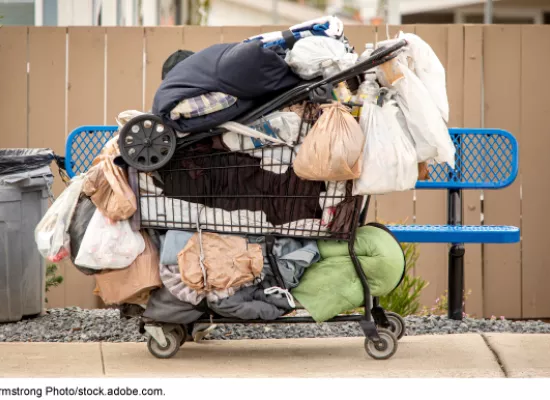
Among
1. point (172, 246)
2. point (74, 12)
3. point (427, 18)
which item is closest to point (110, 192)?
point (172, 246)

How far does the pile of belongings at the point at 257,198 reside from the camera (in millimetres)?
3990

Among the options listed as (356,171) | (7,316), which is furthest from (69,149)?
(356,171)

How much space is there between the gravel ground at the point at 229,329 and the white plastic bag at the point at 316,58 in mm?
1649

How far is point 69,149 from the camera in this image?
17.2 feet

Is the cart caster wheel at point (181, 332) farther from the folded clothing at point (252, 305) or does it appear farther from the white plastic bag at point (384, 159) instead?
the white plastic bag at point (384, 159)

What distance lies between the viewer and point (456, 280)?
5.36 metres

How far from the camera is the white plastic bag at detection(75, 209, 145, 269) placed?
13.2 feet

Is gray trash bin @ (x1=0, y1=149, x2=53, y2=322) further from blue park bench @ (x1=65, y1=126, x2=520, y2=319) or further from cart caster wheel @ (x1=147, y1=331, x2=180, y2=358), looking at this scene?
cart caster wheel @ (x1=147, y1=331, x2=180, y2=358)

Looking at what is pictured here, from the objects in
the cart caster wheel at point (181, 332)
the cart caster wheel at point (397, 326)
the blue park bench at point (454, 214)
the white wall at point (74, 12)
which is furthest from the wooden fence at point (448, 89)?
the cart caster wheel at point (181, 332)

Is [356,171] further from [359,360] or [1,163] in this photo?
[1,163]

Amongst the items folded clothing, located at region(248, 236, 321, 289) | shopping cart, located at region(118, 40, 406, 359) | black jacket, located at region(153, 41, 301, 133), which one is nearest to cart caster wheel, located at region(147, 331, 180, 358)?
shopping cart, located at region(118, 40, 406, 359)

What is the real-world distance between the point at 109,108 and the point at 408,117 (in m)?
3.34

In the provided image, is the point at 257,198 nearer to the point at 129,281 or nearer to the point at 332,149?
the point at 332,149

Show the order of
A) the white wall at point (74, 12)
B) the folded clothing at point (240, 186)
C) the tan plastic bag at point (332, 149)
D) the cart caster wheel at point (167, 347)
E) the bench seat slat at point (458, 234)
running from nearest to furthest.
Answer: the tan plastic bag at point (332, 149) < the folded clothing at point (240, 186) < the cart caster wheel at point (167, 347) < the bench seat slat at point (458, 234) < the white wall at point (74, 12)
